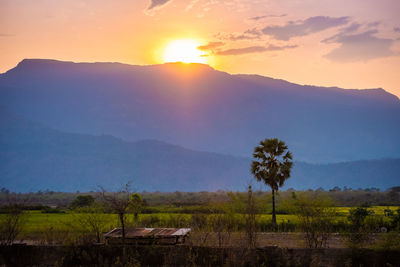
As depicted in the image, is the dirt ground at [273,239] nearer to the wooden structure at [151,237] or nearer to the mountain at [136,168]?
the wooden structure at [151,237]

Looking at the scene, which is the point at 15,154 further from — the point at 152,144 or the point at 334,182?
the point at 334,182

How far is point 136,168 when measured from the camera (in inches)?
6973

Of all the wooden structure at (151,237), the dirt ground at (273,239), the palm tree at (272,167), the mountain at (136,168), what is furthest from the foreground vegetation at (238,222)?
the mountain at (136,168)

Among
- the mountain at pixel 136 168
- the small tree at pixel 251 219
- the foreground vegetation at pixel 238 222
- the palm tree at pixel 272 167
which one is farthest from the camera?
the mountain at pixel 136 168

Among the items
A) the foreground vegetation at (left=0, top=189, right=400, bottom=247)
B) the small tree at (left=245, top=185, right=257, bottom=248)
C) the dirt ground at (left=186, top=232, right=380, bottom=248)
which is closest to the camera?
the small tree at (left=245, top=185, right=257, bottom=248)

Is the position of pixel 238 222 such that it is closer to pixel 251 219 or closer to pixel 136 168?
pixel 251 219

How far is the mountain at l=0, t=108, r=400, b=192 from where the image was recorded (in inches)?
6727

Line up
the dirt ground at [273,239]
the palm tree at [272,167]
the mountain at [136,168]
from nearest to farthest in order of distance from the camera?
the dirt ground at [273,239], the palm tree at [272,167], the mountain at [136,168]

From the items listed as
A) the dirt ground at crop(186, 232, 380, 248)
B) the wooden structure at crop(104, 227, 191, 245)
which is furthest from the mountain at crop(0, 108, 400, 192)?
the wooden structure at crop(104, 227, 191, 245)

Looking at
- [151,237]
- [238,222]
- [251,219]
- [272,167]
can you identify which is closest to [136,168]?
[272,167]

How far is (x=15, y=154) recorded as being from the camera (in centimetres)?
18350

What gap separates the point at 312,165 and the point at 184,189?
55.8 m

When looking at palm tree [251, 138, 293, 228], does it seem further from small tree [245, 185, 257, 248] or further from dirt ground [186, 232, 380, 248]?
small tree [245, 185, 257, 248]

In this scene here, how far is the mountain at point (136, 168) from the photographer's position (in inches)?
6727
